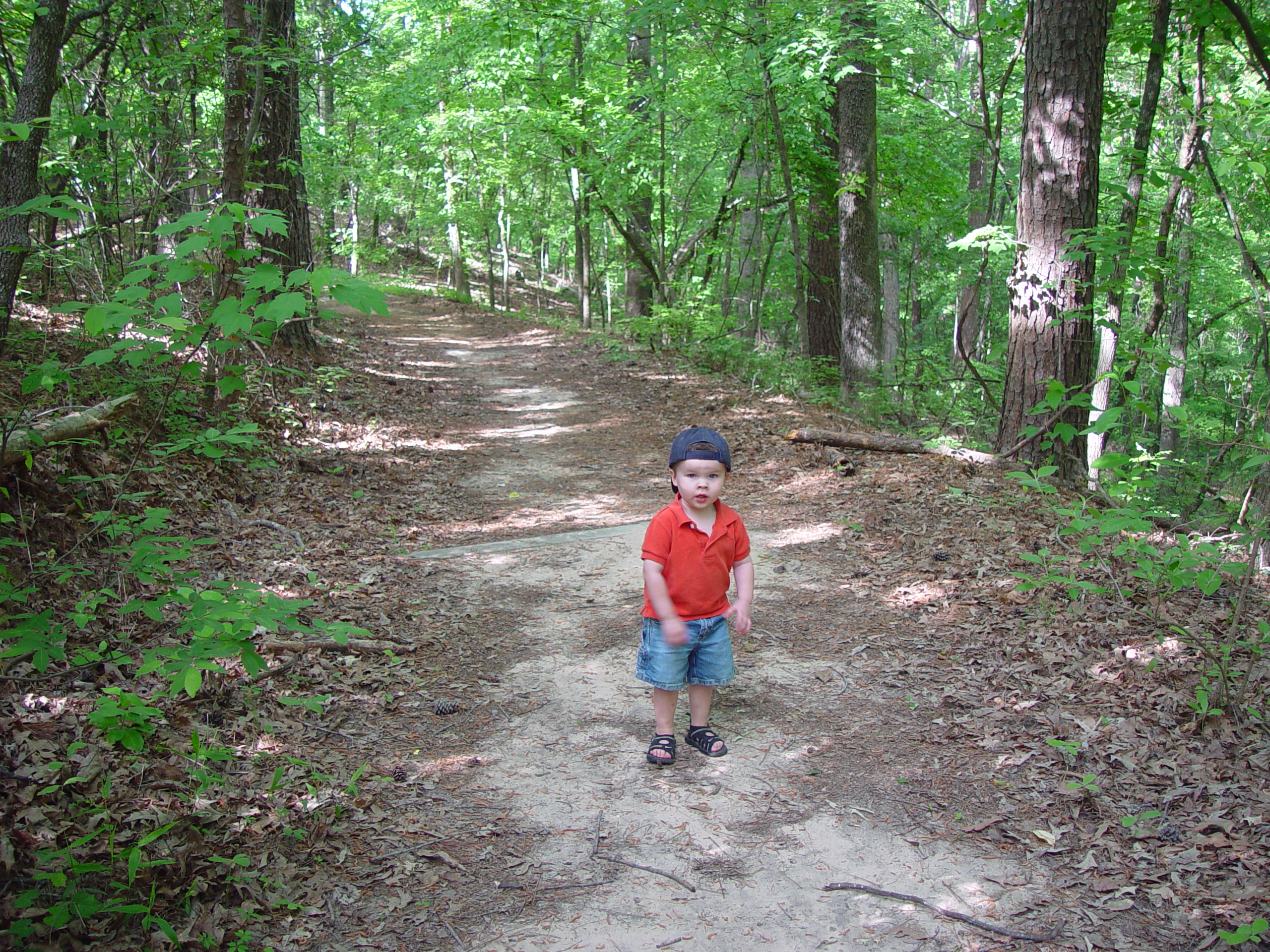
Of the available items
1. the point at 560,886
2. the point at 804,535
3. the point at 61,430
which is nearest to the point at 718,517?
the point at 560,886

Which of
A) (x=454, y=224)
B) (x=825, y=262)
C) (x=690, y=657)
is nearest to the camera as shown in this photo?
(x=690, y=657)

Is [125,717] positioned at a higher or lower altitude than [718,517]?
lower

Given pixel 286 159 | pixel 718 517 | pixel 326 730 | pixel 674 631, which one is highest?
pixel 286 159

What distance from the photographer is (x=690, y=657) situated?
12.2 ft

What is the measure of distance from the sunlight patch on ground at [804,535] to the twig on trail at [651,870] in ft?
11.8

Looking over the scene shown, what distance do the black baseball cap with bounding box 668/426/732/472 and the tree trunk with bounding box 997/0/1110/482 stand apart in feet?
12.9

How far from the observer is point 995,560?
5340 mm

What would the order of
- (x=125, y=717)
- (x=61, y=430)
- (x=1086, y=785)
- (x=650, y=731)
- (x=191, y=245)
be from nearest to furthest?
(x=191, y=245)
(x=125, y=717)
(x=1086, y=785)
(x=650, y=731)
(x=61, y=430)

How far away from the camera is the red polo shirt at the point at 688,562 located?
3.53 m

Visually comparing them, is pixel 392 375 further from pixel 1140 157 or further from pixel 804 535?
pixel 1140 157

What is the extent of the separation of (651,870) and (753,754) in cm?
90

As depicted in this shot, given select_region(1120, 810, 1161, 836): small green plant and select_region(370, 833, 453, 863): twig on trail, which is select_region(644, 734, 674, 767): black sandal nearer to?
select_region(370, 833, 453, 863): twig on trail

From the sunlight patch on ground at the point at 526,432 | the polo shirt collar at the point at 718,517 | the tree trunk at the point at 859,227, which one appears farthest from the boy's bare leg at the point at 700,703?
the tree trunk at the point at 859,227

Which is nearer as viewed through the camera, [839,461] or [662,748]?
[662,748]
